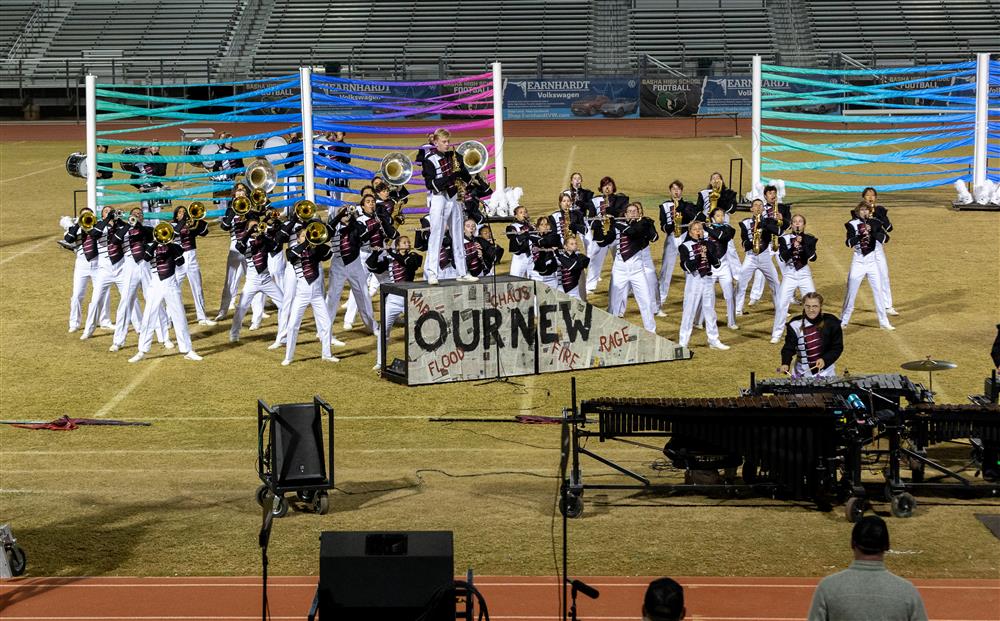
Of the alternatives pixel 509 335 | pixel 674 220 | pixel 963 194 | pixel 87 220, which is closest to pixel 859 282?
pixel 674 220

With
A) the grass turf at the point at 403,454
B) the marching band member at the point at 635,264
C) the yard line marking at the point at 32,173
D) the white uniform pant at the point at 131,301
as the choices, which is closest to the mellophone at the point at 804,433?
the grass turf at the point at 403,454

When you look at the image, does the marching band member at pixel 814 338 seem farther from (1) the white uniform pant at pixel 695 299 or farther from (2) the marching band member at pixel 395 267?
(2) the marching band member at pixel 395 267

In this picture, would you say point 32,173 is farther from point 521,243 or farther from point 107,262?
point 521,243

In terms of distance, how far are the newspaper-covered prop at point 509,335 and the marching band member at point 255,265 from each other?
2501mm

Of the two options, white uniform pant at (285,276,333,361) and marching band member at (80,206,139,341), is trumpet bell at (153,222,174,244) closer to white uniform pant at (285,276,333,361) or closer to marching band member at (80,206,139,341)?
marching band member at (80,206,139,341)

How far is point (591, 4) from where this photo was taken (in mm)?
50406

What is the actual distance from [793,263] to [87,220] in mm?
8909

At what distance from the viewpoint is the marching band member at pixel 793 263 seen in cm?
1711

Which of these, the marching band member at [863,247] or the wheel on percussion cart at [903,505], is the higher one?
the marching band member at [863,247]

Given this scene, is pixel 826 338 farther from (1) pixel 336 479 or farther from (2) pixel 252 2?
(2) pixel 252 2

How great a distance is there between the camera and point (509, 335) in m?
15.9

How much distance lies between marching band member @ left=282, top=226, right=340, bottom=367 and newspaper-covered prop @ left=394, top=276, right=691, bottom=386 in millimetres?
1441

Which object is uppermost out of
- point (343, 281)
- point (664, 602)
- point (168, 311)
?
point (343, 281)

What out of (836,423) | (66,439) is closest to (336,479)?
(66,439)
